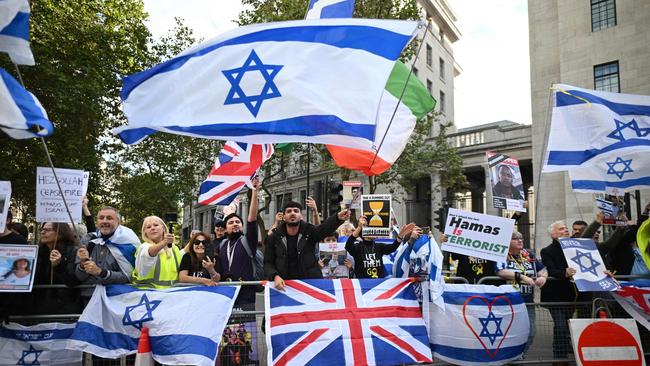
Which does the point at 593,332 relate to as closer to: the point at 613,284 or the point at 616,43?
the point at 613,284

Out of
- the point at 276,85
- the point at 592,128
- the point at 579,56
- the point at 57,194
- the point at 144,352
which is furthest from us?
the point at 579,56

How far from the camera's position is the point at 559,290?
6.63 meters

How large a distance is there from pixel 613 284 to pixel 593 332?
0.74 m

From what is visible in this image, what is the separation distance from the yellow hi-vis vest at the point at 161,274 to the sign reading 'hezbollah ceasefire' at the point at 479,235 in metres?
3.21

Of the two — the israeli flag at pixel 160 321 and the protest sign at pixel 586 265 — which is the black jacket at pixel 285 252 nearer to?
the israeli flag at pixel 160 321

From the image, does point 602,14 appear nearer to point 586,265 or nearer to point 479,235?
point 586,265

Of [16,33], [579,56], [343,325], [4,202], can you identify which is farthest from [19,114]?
[579,56]

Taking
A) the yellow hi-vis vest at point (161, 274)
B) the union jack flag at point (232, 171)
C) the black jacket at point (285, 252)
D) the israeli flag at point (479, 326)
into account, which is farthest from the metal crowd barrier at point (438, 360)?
the union jack flag at point (232, 171)

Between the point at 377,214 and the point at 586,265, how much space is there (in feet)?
8.79

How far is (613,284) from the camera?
20.1 feet

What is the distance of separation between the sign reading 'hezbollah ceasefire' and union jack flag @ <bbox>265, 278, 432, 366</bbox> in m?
1.07

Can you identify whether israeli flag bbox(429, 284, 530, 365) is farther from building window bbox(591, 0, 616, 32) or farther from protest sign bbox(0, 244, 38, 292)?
building window bbox(591, 0, 616, 32)

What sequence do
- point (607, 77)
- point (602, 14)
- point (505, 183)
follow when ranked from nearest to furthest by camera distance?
1. point (505, 183)
2. point (607, 77)
3. point (602, 14)

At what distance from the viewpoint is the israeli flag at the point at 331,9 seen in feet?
21.5
